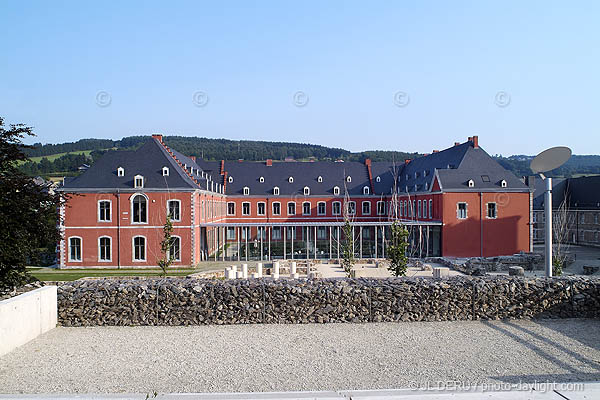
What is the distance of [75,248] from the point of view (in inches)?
1441

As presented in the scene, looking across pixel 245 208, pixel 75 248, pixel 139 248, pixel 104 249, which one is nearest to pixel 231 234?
pixel 245 208

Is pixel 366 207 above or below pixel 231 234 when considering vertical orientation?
above

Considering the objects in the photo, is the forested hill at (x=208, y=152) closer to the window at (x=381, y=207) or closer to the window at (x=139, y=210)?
the window at (x=381, y=207)

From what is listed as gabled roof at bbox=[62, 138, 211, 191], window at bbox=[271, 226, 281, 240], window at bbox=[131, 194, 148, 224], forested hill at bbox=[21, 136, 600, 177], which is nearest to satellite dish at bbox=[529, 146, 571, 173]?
gabled roof at bbox=[62, 138, 211, 191]

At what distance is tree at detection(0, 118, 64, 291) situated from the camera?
40.4 feet

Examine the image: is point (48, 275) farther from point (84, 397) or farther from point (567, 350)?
point (567, 350)

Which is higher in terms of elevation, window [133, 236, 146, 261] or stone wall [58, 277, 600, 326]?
stone wall [58, 277, 600, 326]

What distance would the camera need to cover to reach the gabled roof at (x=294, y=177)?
185 ft

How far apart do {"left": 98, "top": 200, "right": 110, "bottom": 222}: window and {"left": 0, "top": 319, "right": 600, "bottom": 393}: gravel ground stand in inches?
1043

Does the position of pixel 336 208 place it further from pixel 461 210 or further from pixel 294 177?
pixel 461 210

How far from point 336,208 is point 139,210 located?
26.0 metres

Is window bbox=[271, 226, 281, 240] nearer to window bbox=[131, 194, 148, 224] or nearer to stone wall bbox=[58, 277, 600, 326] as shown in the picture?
window bbox=[131, 194, 148, 224]

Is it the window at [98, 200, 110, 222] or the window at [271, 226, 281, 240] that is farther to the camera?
the window at [271, 226, 281, 240]

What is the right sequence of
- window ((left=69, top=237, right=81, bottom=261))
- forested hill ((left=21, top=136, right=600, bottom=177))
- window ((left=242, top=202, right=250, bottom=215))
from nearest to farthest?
1. window ((left=69, top=237, right=81, bottom=261))
2. window ((left=242, top=202, right=250, bottom=215))
3. forested hill ((left=21, top=136, right=600, bottom=177))
